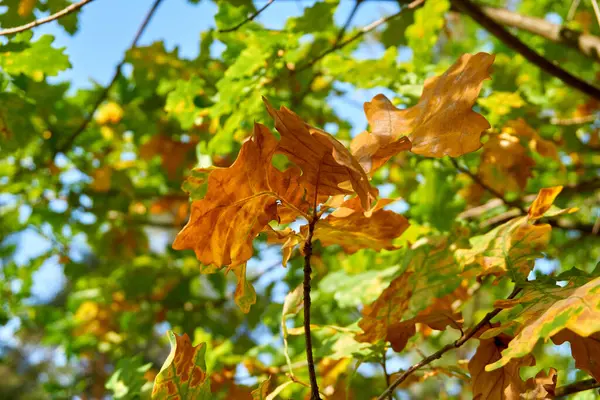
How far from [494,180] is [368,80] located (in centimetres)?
46

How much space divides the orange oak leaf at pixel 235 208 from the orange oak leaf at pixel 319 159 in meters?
0.03

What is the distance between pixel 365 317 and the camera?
82cm

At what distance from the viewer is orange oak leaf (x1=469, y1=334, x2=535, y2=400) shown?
648 mm

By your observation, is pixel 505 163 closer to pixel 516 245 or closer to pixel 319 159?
pixel 516 245

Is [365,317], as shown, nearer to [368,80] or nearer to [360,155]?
[360,155]

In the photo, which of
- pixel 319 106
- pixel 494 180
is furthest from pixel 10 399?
pixel 494 180

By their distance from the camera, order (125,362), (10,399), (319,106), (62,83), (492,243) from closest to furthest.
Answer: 1. (492,243)
2. (125,362)
3. (62,83)
4. (319,106)
5. (10,399)

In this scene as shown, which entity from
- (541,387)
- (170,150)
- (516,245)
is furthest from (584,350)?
(170,150)

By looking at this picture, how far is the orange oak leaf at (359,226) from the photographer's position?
27.2 inches

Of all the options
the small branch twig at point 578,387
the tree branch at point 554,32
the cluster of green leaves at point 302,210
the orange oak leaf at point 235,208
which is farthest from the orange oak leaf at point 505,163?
the orange oak leaf at point 235,208

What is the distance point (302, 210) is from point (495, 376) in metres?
0.30

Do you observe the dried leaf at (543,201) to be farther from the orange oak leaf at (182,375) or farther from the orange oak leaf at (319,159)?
the orange oak leaf at (182,375)

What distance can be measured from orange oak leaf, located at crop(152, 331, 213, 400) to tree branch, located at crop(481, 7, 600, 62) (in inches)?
47.3

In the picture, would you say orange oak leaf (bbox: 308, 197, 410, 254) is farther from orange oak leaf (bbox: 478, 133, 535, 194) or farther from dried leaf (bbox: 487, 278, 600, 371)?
orange oak leaf (bbox: 478, 133, 535, 194)
